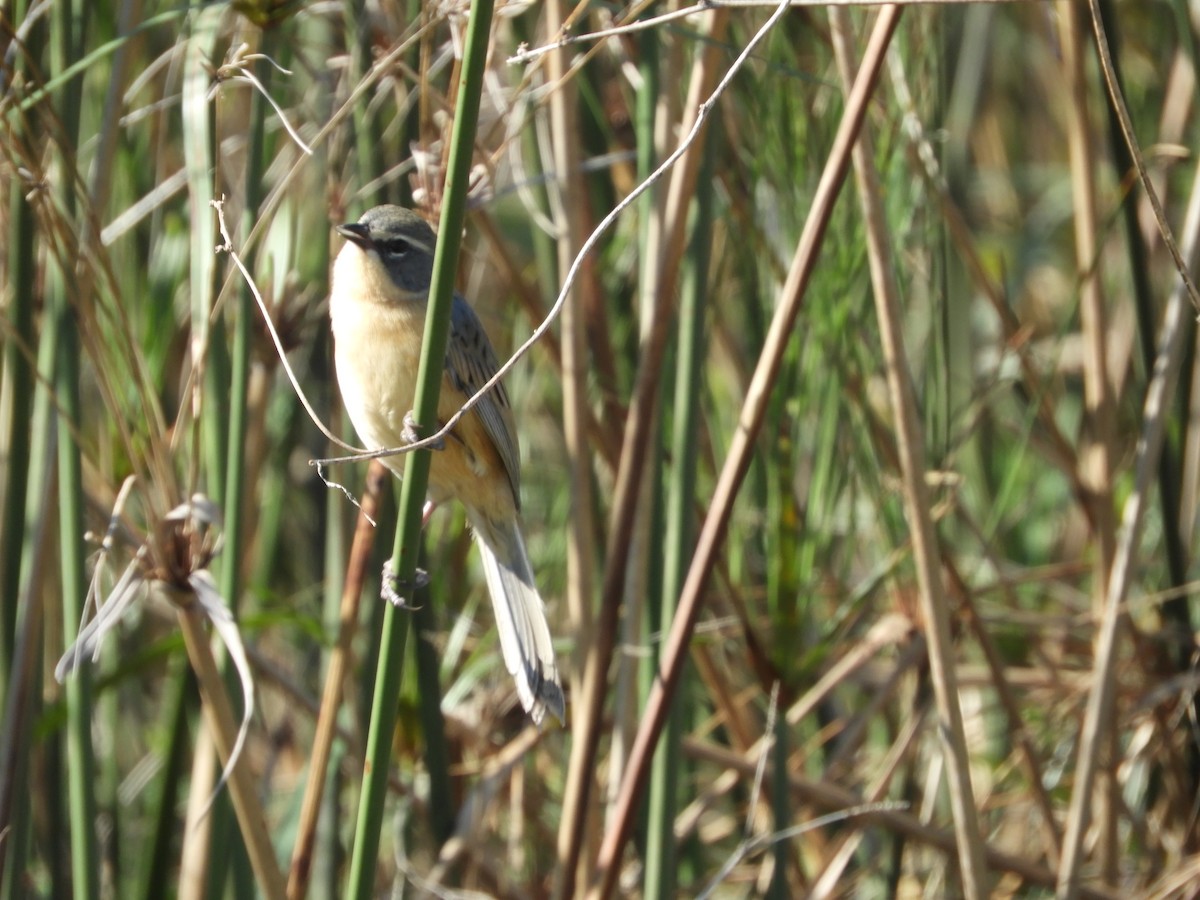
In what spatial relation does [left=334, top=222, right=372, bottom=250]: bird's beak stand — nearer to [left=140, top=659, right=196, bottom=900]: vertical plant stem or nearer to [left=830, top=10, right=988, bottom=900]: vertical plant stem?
[left=830, top=10, right=988, bottom=900]: vertical plant stem

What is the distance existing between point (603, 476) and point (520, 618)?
1.13m

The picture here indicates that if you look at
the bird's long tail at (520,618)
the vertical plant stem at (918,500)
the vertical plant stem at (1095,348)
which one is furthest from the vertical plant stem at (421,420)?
the vertical plant stem at (1095,348)

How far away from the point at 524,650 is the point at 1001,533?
2183 millimetres

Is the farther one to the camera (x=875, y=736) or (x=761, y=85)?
(x=875, y=736)

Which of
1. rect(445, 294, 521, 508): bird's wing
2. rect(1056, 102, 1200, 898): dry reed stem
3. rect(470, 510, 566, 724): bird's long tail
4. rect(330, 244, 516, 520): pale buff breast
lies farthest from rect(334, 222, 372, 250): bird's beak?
rect(1056, 102, 1200, 898): dry reed stem

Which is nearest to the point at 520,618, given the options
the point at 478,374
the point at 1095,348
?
the point at 478,374

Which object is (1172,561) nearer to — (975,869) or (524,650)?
(975,869)

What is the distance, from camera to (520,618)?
8.51 feet

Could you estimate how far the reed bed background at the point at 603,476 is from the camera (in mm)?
2254

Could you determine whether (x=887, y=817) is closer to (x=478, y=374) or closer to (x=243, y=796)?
(x=478, y=374)

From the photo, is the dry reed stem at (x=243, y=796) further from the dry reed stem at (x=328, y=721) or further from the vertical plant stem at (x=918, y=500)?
the vertical plant stem at (x=918, y=500)

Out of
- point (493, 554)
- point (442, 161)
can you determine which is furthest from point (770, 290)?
point (442, 161)

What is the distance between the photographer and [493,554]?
9.20 ft

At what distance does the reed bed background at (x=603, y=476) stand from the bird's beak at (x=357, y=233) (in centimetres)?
17
